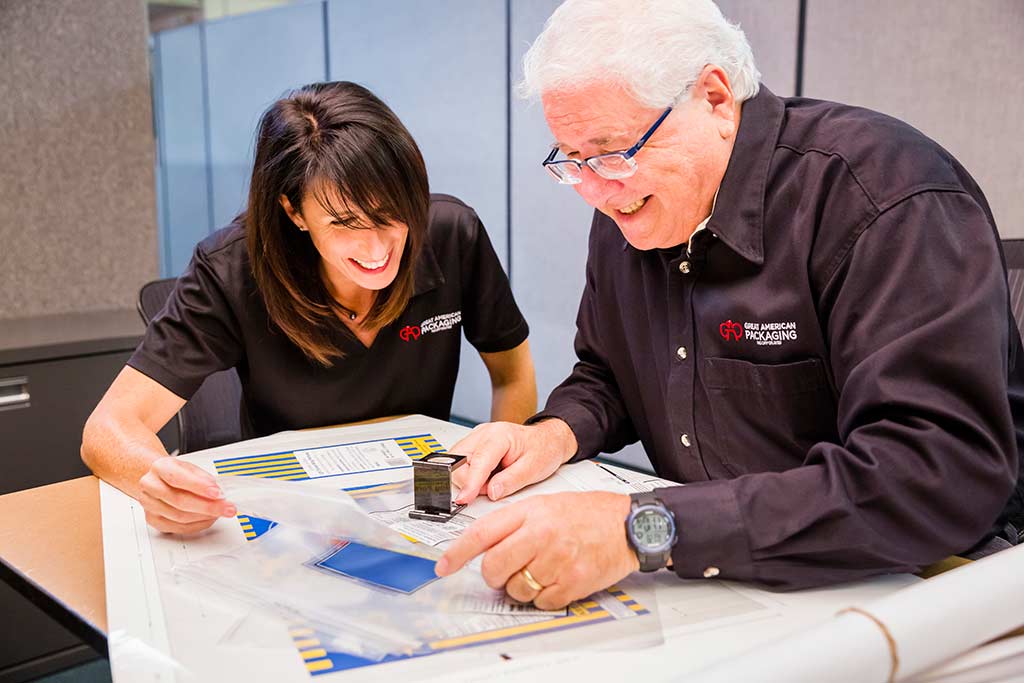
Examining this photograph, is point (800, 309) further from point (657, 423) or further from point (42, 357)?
point (42, 357)

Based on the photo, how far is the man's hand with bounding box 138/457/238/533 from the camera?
986 millimetres

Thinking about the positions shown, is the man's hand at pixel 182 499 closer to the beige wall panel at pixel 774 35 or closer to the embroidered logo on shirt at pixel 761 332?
the embroidered logo on shirt at pixel 761 332

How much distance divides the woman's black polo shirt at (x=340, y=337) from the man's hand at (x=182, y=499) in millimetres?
464

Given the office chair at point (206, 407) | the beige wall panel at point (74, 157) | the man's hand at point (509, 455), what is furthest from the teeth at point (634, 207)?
the beige wall panel at point (74, 157)

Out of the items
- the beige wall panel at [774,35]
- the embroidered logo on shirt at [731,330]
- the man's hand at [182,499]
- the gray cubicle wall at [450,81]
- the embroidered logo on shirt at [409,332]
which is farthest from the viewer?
the gray cubicle wall at [450,81]

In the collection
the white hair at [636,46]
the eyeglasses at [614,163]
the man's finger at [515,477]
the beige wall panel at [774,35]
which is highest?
the beige wall panel at [774,35]

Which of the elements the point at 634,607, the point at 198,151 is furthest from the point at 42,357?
the point at 198,151

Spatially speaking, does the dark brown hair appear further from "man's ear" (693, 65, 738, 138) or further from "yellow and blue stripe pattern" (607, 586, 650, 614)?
"yellow and blue stripe pattern" (607, 586, 650, 614)

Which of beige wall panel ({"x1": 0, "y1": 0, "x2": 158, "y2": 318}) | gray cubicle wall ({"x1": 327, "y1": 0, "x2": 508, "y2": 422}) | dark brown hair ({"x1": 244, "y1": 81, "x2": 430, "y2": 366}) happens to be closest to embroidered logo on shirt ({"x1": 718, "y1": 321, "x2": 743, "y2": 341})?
dark brown hair ({"x1": 244, "y1": 81, "x2": 430, "y2": 366})

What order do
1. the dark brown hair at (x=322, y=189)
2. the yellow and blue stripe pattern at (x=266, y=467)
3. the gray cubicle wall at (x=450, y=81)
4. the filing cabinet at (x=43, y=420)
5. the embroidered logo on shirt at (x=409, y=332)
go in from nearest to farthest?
the yellow and blue stripe pattern at (x=266, y=467), the dark brown hair at (x=322, y=189), the embroidered logo on shirt at (x=409, y=332), the filing cabinet at (x=43, y=420), the gray cubicle wall at (x=450, y=81)

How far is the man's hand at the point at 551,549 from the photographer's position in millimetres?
807

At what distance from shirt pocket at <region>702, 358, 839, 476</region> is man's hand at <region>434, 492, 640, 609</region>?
31cm

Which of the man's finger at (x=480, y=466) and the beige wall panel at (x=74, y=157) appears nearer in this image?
the man's finger at (x=480, y=466)

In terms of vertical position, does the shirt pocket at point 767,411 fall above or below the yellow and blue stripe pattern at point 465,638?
above
